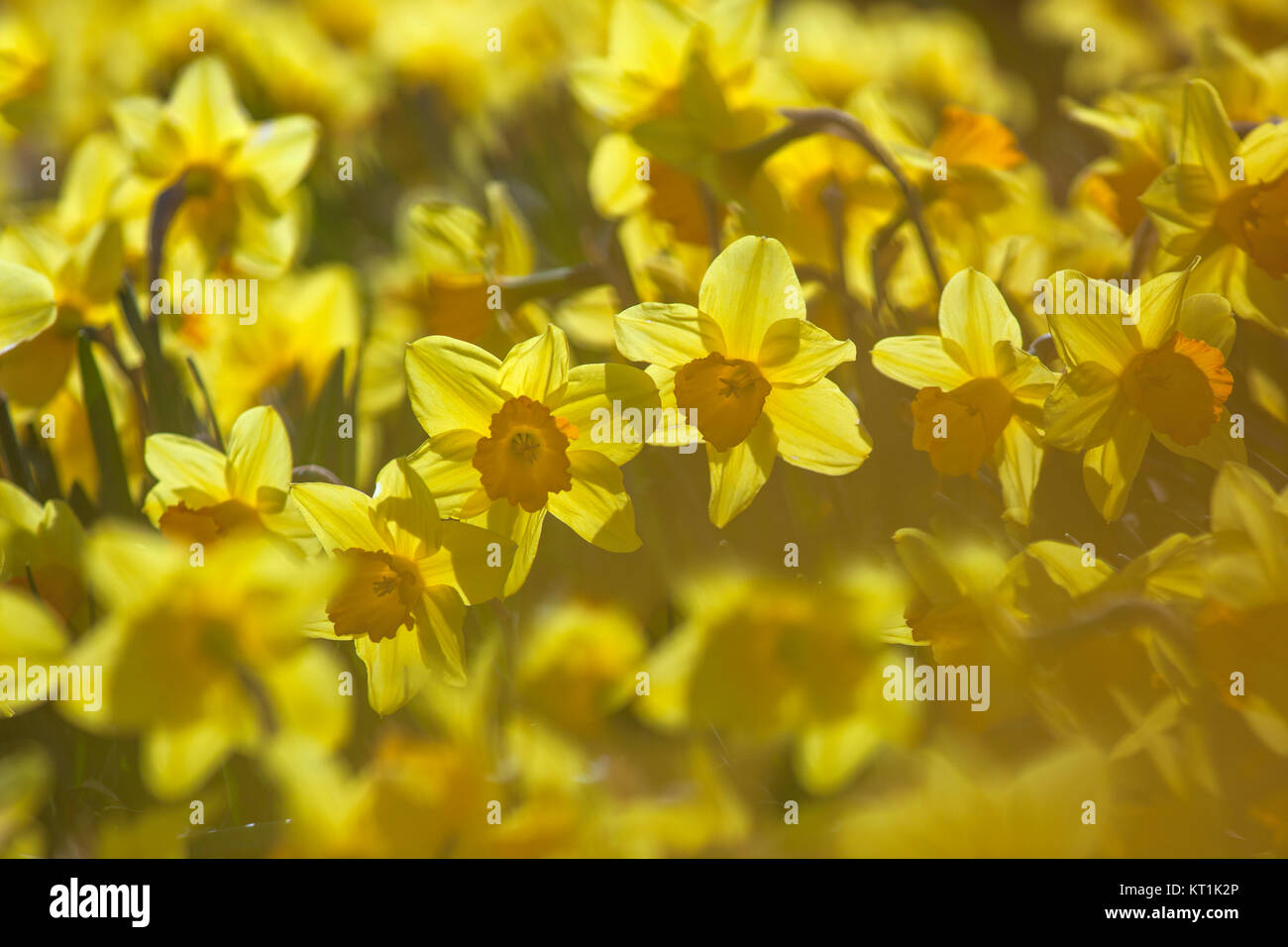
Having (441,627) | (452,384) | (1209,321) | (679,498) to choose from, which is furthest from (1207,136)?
(441,627)

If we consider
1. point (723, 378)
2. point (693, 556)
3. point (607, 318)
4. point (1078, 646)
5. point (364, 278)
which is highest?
point (364, 278)

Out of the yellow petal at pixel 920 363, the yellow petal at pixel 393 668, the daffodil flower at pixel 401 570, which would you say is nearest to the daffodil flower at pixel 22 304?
the daffodil flower at pixel 401 570

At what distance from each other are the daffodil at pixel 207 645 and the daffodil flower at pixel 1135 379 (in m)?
0.66

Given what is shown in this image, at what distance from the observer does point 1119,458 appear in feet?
2.69

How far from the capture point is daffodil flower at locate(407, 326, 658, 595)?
801 mm

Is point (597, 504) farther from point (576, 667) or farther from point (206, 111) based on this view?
point (206, 111)

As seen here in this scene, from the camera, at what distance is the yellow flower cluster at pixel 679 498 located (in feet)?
2.33

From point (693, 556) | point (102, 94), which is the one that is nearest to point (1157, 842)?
point (693, 556)

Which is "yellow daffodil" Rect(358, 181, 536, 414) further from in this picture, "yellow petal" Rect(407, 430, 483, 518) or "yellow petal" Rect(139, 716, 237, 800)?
"yellow petal" Rect(139, 716, 237, 800)

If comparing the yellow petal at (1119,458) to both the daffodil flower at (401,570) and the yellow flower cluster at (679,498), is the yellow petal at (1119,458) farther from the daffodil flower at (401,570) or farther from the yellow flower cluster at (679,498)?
the daffodil flower at (401,570)

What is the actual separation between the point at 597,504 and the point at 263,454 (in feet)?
1.04

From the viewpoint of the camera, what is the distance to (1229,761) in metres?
0.75
